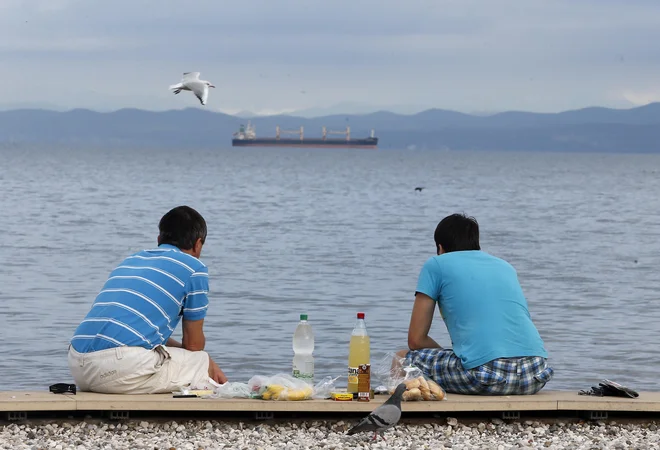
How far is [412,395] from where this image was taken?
536 cm

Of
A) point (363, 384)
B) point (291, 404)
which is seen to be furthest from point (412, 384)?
point (291, 404)

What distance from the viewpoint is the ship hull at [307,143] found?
17188 cm

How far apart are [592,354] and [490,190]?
148 feet

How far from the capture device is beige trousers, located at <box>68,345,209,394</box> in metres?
5.25

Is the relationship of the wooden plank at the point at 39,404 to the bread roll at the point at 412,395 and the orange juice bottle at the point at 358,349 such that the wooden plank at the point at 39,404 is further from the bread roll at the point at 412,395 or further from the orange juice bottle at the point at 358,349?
the bread roll at the point at 412,395

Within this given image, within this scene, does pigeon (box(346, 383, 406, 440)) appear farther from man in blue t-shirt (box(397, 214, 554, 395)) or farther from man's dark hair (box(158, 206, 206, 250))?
man's dark hair (box(158, 206, 206, 250))

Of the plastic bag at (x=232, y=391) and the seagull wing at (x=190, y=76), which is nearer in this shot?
the plastic bag at (x=232, y=391)

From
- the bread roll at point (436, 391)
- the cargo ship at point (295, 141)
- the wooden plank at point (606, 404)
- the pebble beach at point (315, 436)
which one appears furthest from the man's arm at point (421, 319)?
the cargo ship at point (295, 141)

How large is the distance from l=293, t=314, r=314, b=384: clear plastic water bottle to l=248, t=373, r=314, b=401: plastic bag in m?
0.29

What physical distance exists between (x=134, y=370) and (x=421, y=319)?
136 centimetres

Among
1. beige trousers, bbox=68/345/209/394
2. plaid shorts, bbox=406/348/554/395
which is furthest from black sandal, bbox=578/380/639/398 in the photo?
beige trousers, bbox=68/345/209/394

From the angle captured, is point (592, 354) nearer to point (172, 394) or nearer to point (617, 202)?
point (172, 394)

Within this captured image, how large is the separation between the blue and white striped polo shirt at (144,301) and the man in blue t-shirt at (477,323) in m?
1.09

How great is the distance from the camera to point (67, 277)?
1514cm
